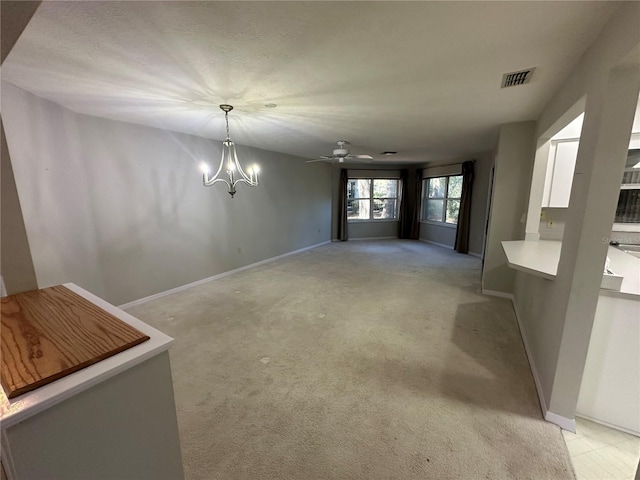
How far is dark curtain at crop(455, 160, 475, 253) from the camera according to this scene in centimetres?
609

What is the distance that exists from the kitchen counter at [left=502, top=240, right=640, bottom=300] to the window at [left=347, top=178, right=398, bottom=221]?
5.46 meters

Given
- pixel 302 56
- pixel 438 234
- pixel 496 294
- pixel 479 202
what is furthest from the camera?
pixel 438 234

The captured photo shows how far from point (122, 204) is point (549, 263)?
4429 millimetres

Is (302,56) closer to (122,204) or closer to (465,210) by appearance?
(122,204)

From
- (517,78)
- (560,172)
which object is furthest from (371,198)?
(517,78)

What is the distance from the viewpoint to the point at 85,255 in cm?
296

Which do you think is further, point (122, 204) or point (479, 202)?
point (479, 202)

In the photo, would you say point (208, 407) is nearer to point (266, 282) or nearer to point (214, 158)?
point (266, 282)

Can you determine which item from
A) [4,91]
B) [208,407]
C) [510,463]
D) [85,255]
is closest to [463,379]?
[510,463]

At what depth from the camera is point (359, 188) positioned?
8156 mm

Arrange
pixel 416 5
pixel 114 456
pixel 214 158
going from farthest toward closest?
pixel 214 158
pixel 416 5
pixel 114 456

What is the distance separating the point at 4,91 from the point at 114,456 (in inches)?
112

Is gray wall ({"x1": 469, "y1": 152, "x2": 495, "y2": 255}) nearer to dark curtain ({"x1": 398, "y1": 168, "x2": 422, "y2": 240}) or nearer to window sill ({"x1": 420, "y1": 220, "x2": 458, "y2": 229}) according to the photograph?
window sill ({"x1": 420, "y1": 220, "x2": 458, "y2": 229})

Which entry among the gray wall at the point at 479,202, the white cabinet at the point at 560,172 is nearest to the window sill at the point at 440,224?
Answer: the gray wall at the point at 479,202
